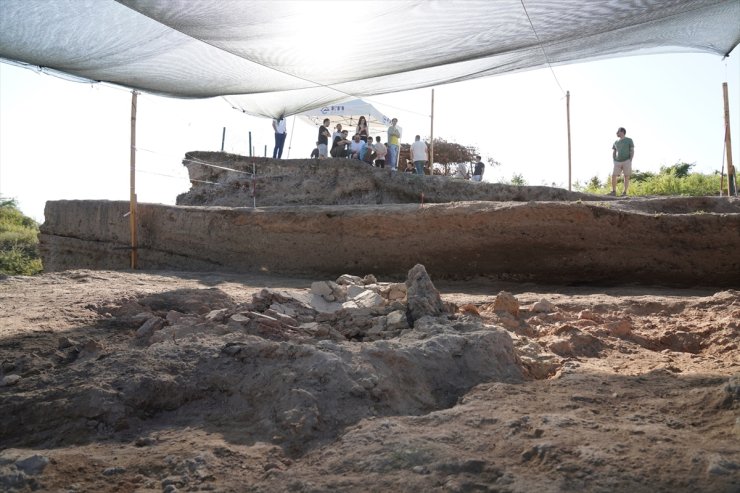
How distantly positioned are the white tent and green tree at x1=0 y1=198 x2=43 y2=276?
7046 mm

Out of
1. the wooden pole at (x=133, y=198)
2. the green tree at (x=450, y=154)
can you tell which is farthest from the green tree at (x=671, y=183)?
the wooden pole at (x=133, y=198)

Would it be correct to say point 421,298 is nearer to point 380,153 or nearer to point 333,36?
point 333,36

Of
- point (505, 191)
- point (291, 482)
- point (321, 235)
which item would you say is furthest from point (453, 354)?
point (505, 191)

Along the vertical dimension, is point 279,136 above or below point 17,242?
above

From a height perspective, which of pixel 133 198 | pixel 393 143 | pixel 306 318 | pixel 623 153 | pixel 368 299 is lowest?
pixel 306 318

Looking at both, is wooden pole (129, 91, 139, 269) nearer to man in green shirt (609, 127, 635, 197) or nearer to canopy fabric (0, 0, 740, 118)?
canopy fabric (0, 0, 740, 118)

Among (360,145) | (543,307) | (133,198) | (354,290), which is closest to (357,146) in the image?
(360,145)

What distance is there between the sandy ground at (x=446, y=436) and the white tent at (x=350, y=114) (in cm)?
1161

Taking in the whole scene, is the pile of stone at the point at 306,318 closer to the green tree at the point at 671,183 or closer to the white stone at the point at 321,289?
the white stone at the point at 321,289

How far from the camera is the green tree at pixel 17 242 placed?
15328mm

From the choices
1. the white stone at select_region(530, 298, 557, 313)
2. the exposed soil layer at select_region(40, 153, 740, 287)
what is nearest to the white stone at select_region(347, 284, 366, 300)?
the white stone at select_region(530, 298, 557, 313)

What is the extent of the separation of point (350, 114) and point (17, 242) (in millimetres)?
11691

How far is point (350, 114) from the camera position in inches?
574

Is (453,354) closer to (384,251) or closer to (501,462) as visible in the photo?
(501,462)
